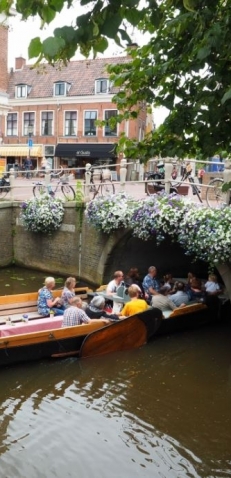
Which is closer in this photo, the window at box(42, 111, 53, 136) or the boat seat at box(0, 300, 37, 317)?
the boat seat at box(0, 300, 37, 317)

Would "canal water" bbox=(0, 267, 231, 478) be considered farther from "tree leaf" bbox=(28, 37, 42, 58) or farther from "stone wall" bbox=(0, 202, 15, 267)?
"stone wall" bbox=(0, 202, 15, 267)

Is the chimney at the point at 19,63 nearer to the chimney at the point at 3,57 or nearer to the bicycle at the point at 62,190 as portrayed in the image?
the chimney at the point at 3,57

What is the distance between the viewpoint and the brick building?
3111 centimetres

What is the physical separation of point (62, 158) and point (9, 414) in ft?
90.5

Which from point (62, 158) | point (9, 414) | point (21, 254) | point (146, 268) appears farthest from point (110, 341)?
point (62, 158)

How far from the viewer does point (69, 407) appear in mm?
6609

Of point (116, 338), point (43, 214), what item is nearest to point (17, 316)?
point (116, 338)

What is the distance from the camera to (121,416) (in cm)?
646

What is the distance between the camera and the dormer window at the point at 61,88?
105ft

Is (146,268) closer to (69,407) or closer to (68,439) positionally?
(69,407)

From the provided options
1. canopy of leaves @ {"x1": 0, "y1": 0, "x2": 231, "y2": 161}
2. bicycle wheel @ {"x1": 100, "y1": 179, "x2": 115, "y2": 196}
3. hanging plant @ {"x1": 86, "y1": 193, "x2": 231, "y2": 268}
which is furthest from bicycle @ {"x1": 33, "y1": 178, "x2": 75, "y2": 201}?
canopy of leaves @ {"x1": 0, "y1": 0, "x2": 231, "y2": 161}

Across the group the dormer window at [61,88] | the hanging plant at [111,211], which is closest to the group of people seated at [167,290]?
the hanging plant at [111,211]

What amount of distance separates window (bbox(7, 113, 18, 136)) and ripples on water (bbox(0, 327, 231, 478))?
2757 cm

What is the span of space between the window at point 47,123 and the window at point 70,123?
1068mm
